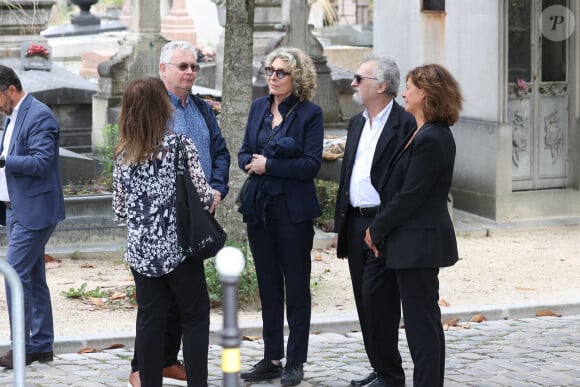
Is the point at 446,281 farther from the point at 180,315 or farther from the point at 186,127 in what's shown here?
the point at 180,315

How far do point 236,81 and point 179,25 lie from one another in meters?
21.7

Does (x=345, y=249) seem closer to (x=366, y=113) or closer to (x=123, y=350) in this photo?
(x=366, y=113)

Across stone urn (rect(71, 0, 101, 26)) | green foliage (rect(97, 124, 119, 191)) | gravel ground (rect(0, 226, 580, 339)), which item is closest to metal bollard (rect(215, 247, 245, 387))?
gravel ground (rect(0, 226, 580, 339))

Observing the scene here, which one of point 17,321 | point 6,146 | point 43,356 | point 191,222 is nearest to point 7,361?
point 43,356

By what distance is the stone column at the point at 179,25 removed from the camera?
3095 centimetres

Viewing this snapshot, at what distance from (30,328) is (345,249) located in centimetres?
203

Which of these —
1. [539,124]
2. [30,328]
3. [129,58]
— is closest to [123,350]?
[30,328]

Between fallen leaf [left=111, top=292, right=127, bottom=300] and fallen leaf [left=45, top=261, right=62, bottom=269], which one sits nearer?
fallen leaf [left=111, top=292, right=127, bottom=300]

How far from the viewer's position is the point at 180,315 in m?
6.46

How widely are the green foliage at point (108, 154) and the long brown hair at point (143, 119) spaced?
21.3ft

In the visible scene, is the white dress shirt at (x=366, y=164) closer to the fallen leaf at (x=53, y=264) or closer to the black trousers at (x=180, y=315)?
the black trousers at (x=180, y=315)

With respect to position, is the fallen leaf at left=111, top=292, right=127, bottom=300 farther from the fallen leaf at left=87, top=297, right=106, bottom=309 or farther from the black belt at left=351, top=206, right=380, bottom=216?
the black belt at left=351, top=206, right=380, bottom=216

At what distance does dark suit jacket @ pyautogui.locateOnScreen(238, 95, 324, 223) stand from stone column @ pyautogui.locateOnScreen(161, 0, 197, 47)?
2363 cm

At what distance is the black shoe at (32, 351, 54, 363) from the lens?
7.72 meters
